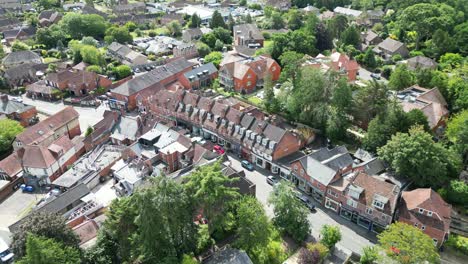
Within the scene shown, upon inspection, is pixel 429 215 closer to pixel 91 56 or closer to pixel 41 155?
pixel 41 155

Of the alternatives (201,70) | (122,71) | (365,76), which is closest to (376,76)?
(365,76)

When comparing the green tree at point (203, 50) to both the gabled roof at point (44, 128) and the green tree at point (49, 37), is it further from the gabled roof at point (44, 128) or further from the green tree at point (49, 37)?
the gabled roof at point (44, 128)

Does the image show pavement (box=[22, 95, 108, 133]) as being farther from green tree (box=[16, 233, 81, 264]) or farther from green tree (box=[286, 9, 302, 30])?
green tree (box=[286, 9, 302, 30])

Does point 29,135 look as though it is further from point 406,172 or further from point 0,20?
point 0,20

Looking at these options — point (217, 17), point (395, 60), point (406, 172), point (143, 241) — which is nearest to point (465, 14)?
point (395, 60)

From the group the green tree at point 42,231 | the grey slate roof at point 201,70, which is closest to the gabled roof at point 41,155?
the green tree at point 42,231
